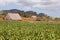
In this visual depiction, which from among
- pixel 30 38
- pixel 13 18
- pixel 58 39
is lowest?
pixel 13 18

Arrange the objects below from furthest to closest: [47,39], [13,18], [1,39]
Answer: [13,18]
[47,39]
[1,39]

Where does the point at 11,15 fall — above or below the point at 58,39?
below

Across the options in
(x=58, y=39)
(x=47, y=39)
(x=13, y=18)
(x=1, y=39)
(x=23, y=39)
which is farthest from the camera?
(x=13, y=18)

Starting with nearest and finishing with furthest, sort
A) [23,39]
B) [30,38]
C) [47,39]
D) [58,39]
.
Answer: [23,39], [30,38], [47,39], [58,39]

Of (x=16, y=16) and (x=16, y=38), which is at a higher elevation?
(x=16, y=38)

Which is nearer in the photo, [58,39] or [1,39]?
[1,39]

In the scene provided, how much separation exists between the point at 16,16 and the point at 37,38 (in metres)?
33.8

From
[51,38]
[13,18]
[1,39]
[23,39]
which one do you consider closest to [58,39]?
[51,38]

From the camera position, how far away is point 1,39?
12.5m

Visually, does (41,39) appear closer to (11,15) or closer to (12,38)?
(12,38)

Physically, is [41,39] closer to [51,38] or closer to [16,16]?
[51,38]

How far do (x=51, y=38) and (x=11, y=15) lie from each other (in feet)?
108

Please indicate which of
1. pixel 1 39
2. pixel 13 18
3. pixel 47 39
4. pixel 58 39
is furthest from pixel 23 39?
pixel 13 18

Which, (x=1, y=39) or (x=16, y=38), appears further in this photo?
(x=16, y=38)
